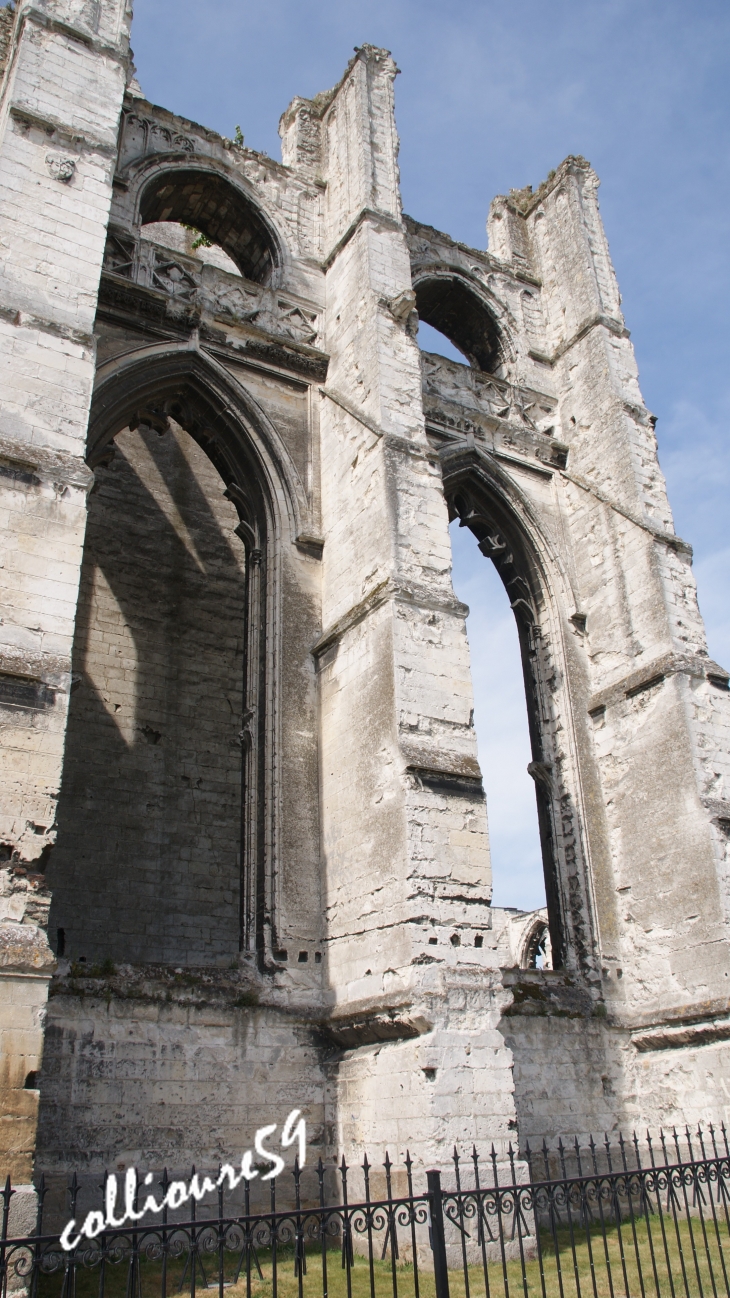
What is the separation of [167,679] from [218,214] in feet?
17.0

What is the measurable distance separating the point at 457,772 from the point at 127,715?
16.4 ft

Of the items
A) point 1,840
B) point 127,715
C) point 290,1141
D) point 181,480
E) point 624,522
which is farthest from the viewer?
point 181,480

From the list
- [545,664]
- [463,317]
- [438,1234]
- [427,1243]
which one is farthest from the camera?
[463,317]

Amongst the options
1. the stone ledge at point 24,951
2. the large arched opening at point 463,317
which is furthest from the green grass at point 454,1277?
the large arched opening at point 463,317

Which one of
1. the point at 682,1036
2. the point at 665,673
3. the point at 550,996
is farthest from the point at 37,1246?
the point at 665,673

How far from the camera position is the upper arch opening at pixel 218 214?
1031 centimetres

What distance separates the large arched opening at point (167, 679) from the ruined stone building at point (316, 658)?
0.14ft

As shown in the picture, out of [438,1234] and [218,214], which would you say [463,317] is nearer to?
[218,214]

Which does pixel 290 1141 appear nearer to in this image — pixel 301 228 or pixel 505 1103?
pixel 505 1103

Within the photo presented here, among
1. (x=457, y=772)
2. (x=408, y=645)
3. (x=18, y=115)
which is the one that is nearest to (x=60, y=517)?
(x=408, y=645)

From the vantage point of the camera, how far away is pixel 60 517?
6.11m

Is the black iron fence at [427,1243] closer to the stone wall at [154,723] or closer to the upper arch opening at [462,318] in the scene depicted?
the stone wall at [154,723]

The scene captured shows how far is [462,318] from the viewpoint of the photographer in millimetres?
12305

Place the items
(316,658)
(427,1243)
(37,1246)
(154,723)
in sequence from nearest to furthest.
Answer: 1. (37,1246)
2. (427,1243)
3. (316,658)
4. (154,723)
